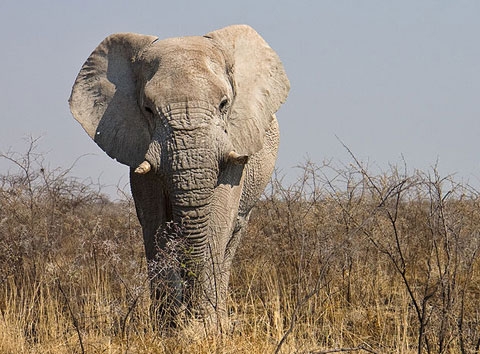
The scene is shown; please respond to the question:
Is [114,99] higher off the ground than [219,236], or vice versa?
[114,99]

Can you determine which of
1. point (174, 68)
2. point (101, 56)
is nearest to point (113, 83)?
point (101, 56)

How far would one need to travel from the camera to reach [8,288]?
27.6 feet

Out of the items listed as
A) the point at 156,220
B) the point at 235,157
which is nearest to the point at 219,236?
the point at 156,220

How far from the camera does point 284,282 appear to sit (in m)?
8.70

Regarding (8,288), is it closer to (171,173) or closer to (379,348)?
(171,173)

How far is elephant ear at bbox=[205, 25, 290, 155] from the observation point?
22.8 ft

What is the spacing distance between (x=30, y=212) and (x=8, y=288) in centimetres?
76

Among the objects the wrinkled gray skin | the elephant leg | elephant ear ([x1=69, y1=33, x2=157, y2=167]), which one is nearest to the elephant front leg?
the wrinkled gray skin

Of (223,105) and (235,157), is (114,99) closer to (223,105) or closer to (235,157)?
(223,105)

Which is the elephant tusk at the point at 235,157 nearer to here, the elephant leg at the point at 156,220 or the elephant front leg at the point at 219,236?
the elephant front leg at the point at 219,236

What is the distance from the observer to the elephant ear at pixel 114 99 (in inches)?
266

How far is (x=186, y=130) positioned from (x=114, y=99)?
1.26 metres

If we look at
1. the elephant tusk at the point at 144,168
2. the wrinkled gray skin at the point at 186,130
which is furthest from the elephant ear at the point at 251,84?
the elephant tusk at the point at 144,168

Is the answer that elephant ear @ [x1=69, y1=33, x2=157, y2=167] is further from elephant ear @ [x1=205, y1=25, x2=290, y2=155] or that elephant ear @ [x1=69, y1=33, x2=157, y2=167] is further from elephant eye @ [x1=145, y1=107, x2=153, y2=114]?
elephant ear @ [x1=205, y1=25, x2=290, y2=155]
